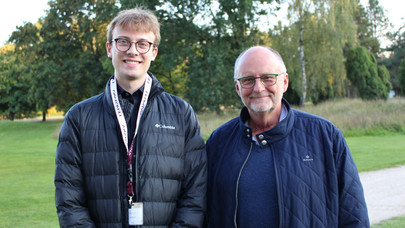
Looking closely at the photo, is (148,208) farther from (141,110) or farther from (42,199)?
(42,199)

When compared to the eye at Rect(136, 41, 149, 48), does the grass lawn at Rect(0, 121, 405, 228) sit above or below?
below

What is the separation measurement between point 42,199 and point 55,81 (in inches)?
1011

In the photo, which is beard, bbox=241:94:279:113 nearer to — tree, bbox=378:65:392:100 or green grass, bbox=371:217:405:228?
green grass, bbox=371:217:405:228

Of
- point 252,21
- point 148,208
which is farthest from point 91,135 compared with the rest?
point 252,21

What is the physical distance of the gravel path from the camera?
6914mm

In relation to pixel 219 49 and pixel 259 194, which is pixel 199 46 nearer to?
pixel 219 49

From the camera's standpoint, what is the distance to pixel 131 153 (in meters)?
2.88

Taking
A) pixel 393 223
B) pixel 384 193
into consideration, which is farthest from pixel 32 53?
pixel 393 223

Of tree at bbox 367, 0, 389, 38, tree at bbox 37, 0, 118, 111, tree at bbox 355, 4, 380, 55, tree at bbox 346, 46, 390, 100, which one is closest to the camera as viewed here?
tree at bbox 346, 46, 390, 100

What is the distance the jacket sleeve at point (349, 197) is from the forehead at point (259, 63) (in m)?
0.77

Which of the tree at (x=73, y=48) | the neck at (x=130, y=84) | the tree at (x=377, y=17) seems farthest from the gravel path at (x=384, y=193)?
the tree at (x=377, y=17)

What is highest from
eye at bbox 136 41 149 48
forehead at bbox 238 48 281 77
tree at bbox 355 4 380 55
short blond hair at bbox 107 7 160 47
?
tree at bbox 355 4 380 55

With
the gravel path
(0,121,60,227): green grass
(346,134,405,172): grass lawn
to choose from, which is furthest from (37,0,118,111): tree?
the gravel path

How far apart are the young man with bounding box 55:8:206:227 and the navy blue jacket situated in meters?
0.24
